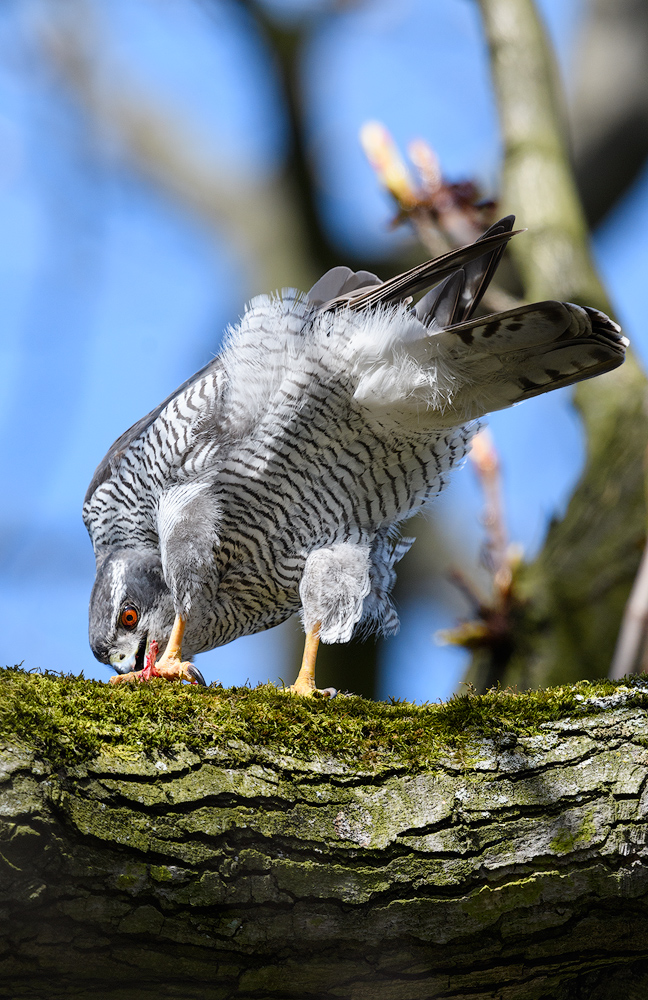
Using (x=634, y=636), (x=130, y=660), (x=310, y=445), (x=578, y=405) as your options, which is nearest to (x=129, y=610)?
(x=130, y=660)

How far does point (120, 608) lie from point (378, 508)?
129 cm

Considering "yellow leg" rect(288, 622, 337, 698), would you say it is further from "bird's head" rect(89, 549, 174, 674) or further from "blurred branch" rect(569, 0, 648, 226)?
"blurred branch" rect(569, 0, 648, 226)

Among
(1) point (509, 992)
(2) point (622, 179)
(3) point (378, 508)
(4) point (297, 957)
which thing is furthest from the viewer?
(2) point (622, 179)

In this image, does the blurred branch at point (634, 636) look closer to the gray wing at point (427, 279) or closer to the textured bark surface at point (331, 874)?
the textured bark surface at point (331, 874)

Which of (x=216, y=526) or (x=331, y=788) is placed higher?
(x=216, y=526)

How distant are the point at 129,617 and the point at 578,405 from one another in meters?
3.03

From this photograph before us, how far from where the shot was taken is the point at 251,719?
236 centimetres

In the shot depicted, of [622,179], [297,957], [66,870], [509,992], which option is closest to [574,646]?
[509,992]

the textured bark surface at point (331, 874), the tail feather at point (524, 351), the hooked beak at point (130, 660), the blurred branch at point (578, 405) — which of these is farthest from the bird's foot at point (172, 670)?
the blurred branch at point (578, 405)

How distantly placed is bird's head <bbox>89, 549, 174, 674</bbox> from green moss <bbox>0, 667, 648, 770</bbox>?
151 centimetres

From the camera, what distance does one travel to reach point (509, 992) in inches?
88.4

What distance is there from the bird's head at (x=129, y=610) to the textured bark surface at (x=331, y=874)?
1.94 metres

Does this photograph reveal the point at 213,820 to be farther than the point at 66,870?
Yes

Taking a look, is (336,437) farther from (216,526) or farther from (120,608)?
(120,608)
